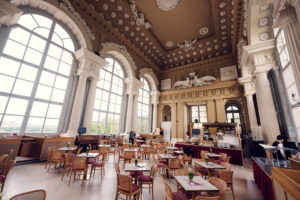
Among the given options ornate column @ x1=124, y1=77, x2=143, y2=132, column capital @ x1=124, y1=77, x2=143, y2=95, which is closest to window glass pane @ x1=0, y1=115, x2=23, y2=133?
ornate column @ x1=124, y1=77, x2=143, y2=132

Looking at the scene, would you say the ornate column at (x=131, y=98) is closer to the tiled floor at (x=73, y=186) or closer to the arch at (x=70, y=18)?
the arch at (x=70, y=18)

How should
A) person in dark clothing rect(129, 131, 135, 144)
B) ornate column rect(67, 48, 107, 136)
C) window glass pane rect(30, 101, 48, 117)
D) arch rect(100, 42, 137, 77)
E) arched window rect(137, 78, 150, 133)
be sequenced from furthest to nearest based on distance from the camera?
arched window rect(137, 78, 150, 133) < person in dark clothing rect(129, 131, 135, 144) < arch rect(100, 42, 137, 77) < ornate column rect(67, 48, 107, 136) < window glass pane rect(30, 101, 48, 117)

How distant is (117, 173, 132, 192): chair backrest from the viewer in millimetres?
2225

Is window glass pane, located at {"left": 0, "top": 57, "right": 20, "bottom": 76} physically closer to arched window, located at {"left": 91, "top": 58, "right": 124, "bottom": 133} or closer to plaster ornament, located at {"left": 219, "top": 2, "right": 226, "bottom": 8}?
arched window, located at {"left": 91, "top": 58, "right": 124, "bottom": 133}

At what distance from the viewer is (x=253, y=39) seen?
554 cm

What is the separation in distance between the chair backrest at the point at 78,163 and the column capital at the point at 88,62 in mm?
4927

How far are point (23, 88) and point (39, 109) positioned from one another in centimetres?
104

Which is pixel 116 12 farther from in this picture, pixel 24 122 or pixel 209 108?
pixel 209 108

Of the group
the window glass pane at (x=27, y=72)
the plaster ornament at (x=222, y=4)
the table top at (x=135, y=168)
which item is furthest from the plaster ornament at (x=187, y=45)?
the table top at (x=135, y=168)

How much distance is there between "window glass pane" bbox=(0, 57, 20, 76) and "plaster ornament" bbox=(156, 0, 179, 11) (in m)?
8.11

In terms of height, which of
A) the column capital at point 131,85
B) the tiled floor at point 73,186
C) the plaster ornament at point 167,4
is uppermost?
the plaster ornament at point 167,4

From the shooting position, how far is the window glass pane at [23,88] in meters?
5.03

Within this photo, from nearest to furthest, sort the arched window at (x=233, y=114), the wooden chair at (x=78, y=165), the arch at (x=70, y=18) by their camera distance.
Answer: the wooden chair at (x=78, y=165), the arch at (x=70, y=18), the arched window at (x=233, y=114)

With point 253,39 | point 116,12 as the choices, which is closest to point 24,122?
point 116,12
